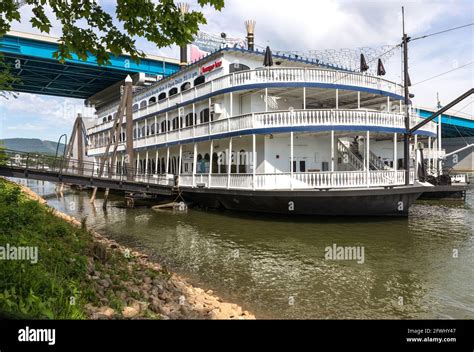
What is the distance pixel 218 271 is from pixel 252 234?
4706 mm

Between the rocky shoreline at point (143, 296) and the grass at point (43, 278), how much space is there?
275 mm

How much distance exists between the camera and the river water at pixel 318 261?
23.9 feet

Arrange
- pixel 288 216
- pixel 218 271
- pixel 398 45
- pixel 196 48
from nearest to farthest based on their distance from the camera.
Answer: pixel 218 271, pixel 288 216, pixel 398 45, pixel 196 48

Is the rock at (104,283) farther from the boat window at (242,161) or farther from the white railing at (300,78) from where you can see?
the boat window at (242,161)

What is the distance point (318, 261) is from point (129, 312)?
6.42 meters

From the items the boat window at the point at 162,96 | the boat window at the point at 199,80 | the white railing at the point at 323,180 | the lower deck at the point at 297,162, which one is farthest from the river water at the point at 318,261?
the boat window at the point at 162,96

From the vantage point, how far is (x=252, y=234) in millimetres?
14234

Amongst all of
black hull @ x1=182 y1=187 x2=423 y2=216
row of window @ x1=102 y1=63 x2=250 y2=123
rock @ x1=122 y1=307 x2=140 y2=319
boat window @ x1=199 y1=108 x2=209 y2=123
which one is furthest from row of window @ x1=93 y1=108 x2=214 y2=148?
rock @ x1=122 y1=307 x2=140 y2=319

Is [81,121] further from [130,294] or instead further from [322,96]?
[130,294]

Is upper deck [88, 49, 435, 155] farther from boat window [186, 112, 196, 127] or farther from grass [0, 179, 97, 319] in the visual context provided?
grass [0, 179, 97, 319]

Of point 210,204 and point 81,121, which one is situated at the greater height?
point 81,121

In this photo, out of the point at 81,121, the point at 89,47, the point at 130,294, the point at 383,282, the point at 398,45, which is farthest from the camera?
the point at 81,121

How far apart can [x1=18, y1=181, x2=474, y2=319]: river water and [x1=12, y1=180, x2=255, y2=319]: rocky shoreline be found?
873 millimetres
